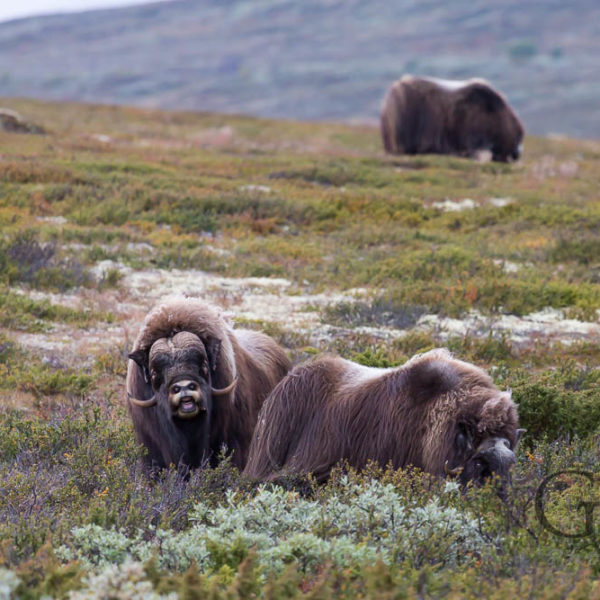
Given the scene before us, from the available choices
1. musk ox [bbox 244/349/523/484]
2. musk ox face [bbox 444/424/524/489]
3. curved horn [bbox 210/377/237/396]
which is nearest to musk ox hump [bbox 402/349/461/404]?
musk ox [bbox 244/349/523/484]

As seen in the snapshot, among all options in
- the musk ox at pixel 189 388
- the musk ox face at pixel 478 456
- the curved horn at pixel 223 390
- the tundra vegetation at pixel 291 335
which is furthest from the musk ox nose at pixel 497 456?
the curved horn at pixel 223 390

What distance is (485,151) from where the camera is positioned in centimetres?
2347

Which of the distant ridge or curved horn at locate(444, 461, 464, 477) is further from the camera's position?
the distant ridge

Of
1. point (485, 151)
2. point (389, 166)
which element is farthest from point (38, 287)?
point (485, 151)

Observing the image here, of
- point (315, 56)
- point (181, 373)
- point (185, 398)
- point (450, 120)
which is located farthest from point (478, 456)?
point (315, 56)

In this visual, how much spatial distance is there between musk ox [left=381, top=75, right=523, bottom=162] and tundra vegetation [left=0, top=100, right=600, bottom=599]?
68.4 inches

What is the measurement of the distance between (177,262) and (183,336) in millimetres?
6031

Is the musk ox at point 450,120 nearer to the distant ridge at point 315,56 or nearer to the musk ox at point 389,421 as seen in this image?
the musk ox at point 389,421

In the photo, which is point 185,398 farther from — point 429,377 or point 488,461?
point 488,461

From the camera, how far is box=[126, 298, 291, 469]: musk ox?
500 cm

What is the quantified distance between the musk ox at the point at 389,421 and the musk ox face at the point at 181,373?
0.38 metres

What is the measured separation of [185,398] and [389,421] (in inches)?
42.4

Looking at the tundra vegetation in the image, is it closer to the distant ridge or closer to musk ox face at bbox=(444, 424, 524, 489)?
musk ox face at bbox=(444, 424, 524, 489)

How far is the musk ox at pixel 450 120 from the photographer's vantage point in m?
23.5
